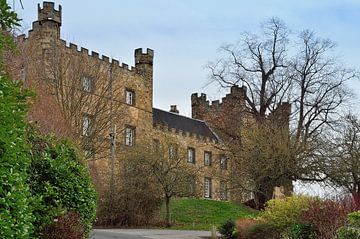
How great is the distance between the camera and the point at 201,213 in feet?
133

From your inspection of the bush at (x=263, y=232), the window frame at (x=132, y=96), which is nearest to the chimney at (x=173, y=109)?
the window frame at (x=132, y=96)

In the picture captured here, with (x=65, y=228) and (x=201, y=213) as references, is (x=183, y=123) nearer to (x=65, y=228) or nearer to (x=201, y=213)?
(x=201, y=213)

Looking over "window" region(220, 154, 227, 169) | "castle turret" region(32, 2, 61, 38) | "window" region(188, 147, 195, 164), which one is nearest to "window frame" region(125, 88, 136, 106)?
"castle turret" region(32, 2, 61, 38)

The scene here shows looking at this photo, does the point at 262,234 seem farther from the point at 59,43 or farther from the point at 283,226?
the point at 59,43

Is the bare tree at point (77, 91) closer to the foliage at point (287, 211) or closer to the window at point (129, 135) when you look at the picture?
the window at point (129, 135)

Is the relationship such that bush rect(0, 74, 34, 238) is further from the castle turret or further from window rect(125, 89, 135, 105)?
window rect(125, 89, 135, 105)

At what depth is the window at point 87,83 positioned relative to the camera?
3841 cm

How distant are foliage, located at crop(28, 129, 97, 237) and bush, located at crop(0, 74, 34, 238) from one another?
3.15m

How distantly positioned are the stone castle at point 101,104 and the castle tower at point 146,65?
9cm

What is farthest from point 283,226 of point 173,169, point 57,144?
point 173,169

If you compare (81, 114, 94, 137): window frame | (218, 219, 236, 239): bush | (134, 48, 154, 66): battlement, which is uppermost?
(134, 48, 154, 66): battlement

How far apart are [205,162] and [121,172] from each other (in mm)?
28070

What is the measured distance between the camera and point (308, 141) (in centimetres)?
3750

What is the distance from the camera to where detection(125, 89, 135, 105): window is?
51.3 meters
